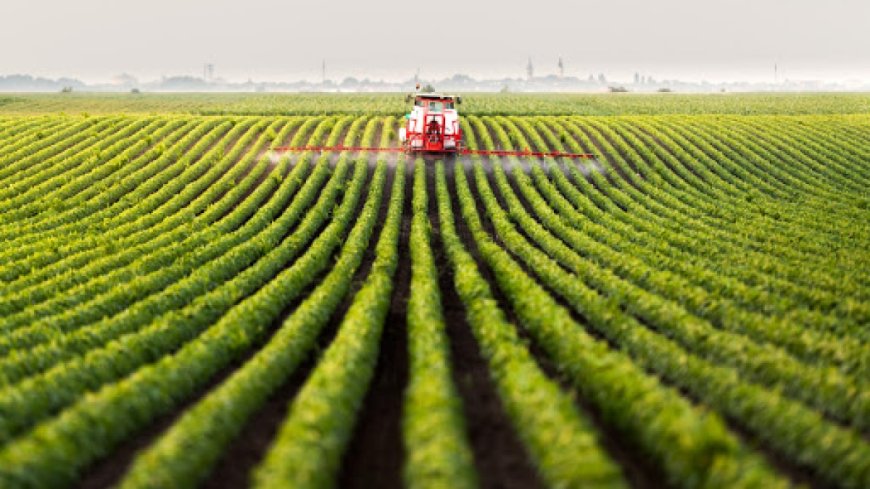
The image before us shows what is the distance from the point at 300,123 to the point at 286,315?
33439mm

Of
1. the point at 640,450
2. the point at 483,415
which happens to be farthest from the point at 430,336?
the point at 640,450

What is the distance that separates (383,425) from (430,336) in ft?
7.79

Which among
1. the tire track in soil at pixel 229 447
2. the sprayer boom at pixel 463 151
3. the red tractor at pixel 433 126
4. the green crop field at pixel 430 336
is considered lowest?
the tire track in soil at pixel 229 447

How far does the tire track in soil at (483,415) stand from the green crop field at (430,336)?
0.05 meters

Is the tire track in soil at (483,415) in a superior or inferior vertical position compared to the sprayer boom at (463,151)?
inferior

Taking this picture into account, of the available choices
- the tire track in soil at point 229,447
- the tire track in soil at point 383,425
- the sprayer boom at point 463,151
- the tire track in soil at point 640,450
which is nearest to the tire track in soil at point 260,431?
the tire track in soil at point 229,447

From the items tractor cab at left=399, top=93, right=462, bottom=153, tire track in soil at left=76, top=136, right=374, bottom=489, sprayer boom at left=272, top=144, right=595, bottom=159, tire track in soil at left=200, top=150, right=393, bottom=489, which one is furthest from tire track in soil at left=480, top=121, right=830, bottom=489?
sprayer boom at left=272, top=144, right=595, bottom=159

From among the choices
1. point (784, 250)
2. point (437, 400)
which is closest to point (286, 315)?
point (437, 400)

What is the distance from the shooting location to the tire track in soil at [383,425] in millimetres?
8500

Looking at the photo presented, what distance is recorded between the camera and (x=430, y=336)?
Answer: 11.6m

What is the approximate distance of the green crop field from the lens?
314 inches

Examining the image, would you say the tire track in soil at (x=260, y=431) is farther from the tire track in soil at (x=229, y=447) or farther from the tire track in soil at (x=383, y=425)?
the tire track in soil at (x=383, y=425)

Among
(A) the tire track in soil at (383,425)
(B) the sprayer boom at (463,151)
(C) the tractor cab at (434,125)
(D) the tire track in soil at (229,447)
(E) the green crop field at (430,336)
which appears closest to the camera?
(E) the green crop field at (430,336)

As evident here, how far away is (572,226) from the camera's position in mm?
22875
